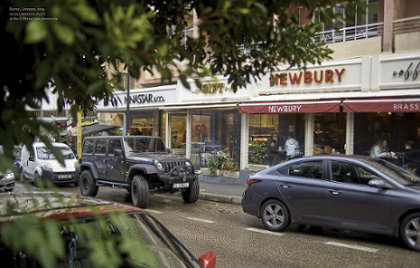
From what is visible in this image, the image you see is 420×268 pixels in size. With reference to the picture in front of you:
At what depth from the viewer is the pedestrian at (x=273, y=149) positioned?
14.4 m

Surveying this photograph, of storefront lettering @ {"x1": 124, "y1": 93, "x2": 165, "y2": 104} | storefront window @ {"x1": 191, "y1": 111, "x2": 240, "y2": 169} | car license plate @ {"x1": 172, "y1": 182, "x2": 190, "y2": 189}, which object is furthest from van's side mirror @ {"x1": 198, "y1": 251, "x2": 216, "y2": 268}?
storefront lettering @ {"x1": 124, "y1": 93, "x2": 165, "y2": 104}

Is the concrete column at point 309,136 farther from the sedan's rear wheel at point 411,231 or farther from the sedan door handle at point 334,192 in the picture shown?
the sedan's rear wheel at point 411,231

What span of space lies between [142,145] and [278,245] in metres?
6.02

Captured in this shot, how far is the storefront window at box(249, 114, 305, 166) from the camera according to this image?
13.9 metres

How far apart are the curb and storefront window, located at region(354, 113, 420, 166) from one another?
4.63 m

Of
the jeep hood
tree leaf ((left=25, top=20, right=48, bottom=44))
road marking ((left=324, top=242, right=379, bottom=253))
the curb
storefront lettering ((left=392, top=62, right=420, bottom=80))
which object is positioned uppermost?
storefront lettering ((left=392, top=62, right=420, bottom=80))

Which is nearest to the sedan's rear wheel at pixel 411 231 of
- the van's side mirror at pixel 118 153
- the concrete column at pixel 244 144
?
the van's side mirror at pixel 118 153

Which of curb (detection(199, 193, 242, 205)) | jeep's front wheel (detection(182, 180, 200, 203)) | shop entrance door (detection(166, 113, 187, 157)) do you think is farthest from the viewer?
shop entrance door (detection(166, 113, 187, 157))

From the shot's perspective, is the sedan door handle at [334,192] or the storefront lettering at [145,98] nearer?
the sedan door handle at [334,192]

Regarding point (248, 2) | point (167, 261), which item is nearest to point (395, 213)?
point (167, 261)

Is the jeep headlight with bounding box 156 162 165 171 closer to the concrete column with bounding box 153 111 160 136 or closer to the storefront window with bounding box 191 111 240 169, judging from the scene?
the storefront window with bounding box 191 111 240 169

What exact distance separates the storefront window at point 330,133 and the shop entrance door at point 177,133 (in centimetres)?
672

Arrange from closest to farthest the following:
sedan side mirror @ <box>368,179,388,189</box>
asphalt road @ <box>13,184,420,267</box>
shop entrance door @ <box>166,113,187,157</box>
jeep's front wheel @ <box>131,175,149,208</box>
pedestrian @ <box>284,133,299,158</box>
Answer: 1. asphalt road @ <box>13,184,420,267</box>
2. sedan side mirror @ <box>368,179,388,189</box>
3. jeep's front wheel @ <box>131,175,149,208</box>
4. pedestrian @ <box>284,133,299,158</box>
5. shop entrance door @ <box>166,113,187,157</box>

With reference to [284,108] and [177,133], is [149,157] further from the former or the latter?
[177,133]
